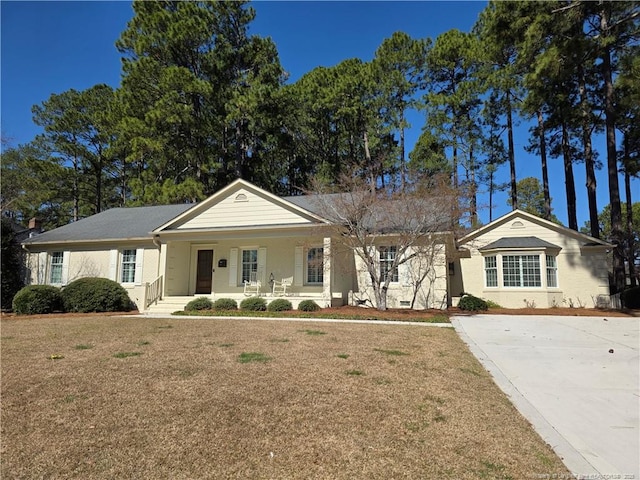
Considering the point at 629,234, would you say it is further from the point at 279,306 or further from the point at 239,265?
the point at 239,265

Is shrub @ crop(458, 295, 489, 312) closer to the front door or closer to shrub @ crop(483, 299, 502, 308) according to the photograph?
shrub @ crop(483, 299, 502, 308)

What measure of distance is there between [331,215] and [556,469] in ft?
40.8

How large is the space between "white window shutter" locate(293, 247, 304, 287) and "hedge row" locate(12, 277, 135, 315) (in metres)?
7.48

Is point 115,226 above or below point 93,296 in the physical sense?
above

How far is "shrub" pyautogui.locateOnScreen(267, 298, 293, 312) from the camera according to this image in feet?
49.0

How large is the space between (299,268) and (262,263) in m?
1.79

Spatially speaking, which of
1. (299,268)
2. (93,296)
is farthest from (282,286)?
(93,296)

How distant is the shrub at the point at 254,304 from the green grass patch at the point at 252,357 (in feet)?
28.1

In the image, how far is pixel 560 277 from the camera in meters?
18.0

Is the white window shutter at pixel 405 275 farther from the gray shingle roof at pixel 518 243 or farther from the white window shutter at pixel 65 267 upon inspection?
the white window shutter at pixel 65 267

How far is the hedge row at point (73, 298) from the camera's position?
1500 centimetres

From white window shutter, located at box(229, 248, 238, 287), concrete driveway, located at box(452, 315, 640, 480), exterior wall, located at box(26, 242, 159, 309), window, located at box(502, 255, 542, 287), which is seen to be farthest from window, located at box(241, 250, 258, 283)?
window, located at box(502, 255, 542, 287)

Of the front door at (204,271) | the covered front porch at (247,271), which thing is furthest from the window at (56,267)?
the front door at (204,271)

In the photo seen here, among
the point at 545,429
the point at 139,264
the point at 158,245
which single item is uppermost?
the point at 158,245
